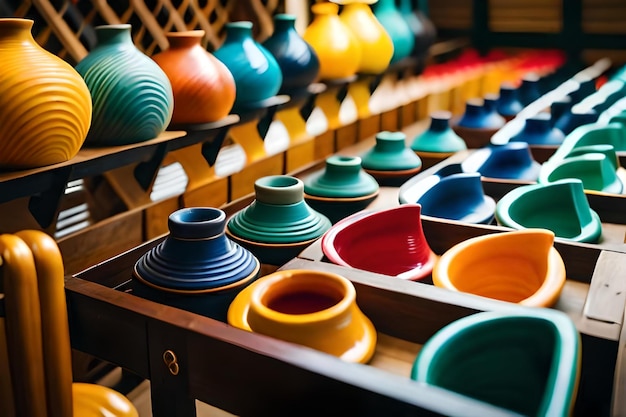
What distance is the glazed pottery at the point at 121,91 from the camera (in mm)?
1309

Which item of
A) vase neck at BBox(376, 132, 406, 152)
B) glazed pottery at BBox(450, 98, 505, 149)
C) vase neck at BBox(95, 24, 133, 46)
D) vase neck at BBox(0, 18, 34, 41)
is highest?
vase neck at BBox(0, 18, 34, 41)

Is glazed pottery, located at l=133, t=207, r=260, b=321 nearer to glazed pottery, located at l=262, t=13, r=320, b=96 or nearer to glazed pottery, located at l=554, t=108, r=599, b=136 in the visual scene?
glazed pottery, located at l=262, t=13, r=320, b=96

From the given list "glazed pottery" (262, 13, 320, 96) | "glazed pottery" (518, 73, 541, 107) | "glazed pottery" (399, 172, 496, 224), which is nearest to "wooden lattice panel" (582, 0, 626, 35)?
"glazed pottery" (518, 73, 541, 107)

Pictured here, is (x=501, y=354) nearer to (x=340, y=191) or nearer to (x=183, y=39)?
(x=340, y=191)

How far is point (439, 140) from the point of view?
1.93m

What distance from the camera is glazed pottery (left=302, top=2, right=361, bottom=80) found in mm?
2115

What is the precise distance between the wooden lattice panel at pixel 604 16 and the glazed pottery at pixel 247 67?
2709 mm

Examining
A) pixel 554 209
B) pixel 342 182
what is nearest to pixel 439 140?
pixel 342 182

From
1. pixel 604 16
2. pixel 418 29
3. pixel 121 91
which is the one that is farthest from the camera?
pixel 604 16

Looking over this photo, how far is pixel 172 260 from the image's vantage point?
100 cm

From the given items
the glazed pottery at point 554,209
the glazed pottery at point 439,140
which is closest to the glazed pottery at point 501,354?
the glazed pottery at point 554,209

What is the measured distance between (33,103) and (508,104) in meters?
1.90

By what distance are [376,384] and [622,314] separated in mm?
402

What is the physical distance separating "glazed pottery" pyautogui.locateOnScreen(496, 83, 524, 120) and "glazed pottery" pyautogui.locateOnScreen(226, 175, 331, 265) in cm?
148
